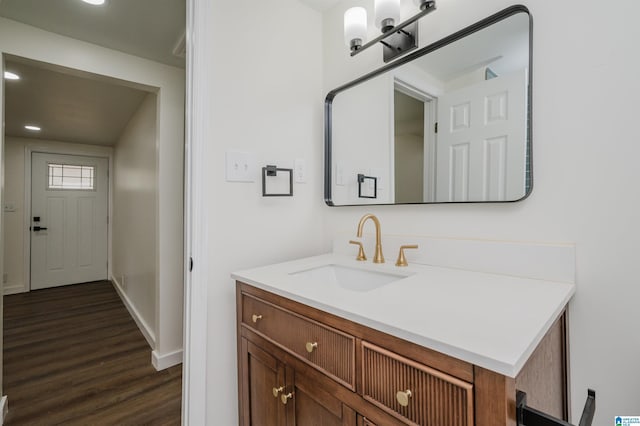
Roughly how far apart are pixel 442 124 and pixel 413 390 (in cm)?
98

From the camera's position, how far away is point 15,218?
3965 millimetres

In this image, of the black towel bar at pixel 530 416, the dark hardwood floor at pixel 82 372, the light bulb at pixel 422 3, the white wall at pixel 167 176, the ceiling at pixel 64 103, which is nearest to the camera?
the black towel bar at pixel 530 416

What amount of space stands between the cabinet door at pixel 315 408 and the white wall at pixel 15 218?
5180 millimetres

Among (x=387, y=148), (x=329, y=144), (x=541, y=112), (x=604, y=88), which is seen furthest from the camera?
(x=329, y=144)

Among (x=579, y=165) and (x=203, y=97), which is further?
(x=203, y=97)

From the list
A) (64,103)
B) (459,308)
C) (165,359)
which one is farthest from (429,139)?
(64,103)

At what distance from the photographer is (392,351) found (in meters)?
0.62

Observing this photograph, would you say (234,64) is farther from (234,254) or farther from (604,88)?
(604,88)

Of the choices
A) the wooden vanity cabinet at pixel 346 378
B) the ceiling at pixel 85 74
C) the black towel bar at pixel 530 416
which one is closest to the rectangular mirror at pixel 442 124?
the wooden vanity cabinet at pixel 346 378

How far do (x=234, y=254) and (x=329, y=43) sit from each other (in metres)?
1.28

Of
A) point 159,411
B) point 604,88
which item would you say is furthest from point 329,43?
point 159,411

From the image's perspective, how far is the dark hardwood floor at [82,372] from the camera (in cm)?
165

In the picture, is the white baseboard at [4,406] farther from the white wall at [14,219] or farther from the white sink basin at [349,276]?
the white wall at [14,219]

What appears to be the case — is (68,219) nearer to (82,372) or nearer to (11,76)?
(11,76)
